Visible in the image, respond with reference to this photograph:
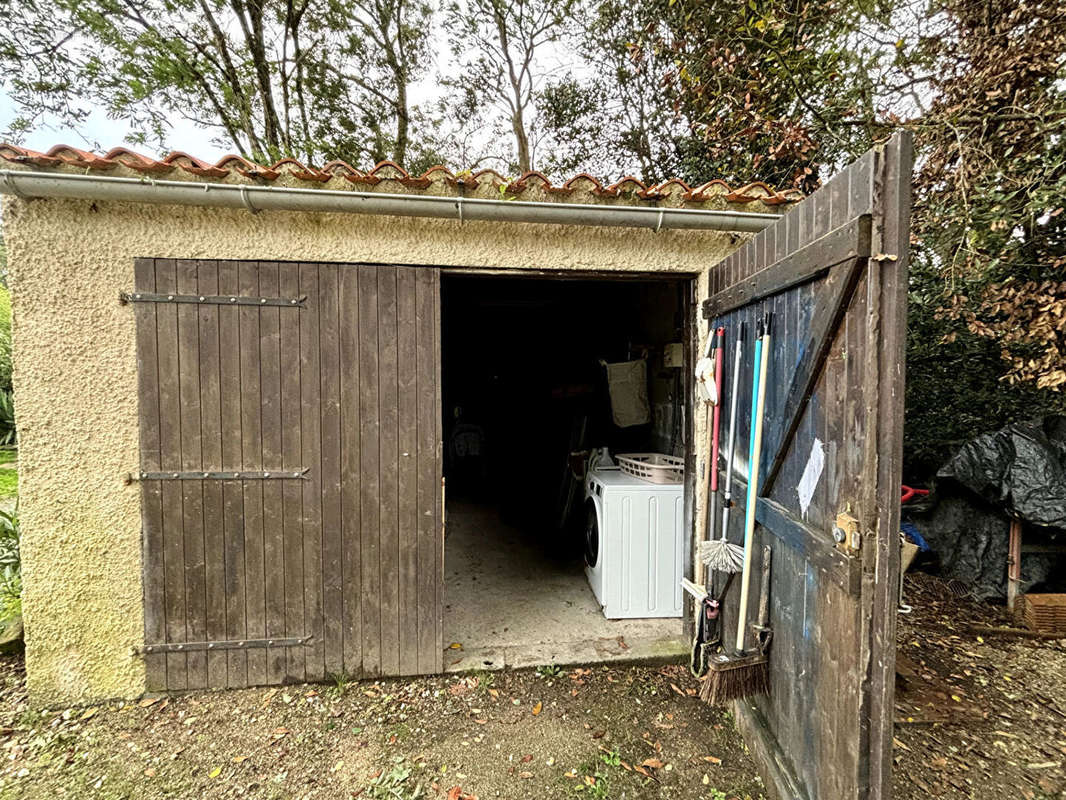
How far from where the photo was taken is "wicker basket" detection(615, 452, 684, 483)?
3.06 meters

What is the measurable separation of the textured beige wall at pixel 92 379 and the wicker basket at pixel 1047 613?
14.0 ft

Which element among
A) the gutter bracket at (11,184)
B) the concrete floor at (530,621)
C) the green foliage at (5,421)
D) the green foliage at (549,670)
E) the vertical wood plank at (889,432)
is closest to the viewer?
the vertical wood plank at (889,432)

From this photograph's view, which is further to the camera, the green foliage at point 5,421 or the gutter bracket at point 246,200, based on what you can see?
the green foliage at point 5,421

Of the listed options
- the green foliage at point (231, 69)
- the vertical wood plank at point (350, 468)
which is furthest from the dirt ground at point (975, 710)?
the green foliage at point (231, 69)

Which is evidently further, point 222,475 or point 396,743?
point 222,475

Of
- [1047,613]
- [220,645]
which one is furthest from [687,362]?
[220,645]

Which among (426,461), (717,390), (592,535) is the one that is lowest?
(592,535)

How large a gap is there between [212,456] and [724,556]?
2583 millimetres

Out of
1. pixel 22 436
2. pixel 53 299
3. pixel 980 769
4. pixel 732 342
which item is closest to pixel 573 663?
pixel 980 769

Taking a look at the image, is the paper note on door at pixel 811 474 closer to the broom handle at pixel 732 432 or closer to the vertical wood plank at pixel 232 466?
the broom handle at pixel 732 432

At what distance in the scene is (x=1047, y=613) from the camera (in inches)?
117

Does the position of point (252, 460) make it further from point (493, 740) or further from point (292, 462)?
point (493, 740)

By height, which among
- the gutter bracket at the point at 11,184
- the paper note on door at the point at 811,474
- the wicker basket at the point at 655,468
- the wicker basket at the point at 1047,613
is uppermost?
the gutter bracket at the point at 11,184

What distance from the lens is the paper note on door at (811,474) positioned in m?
1.58
